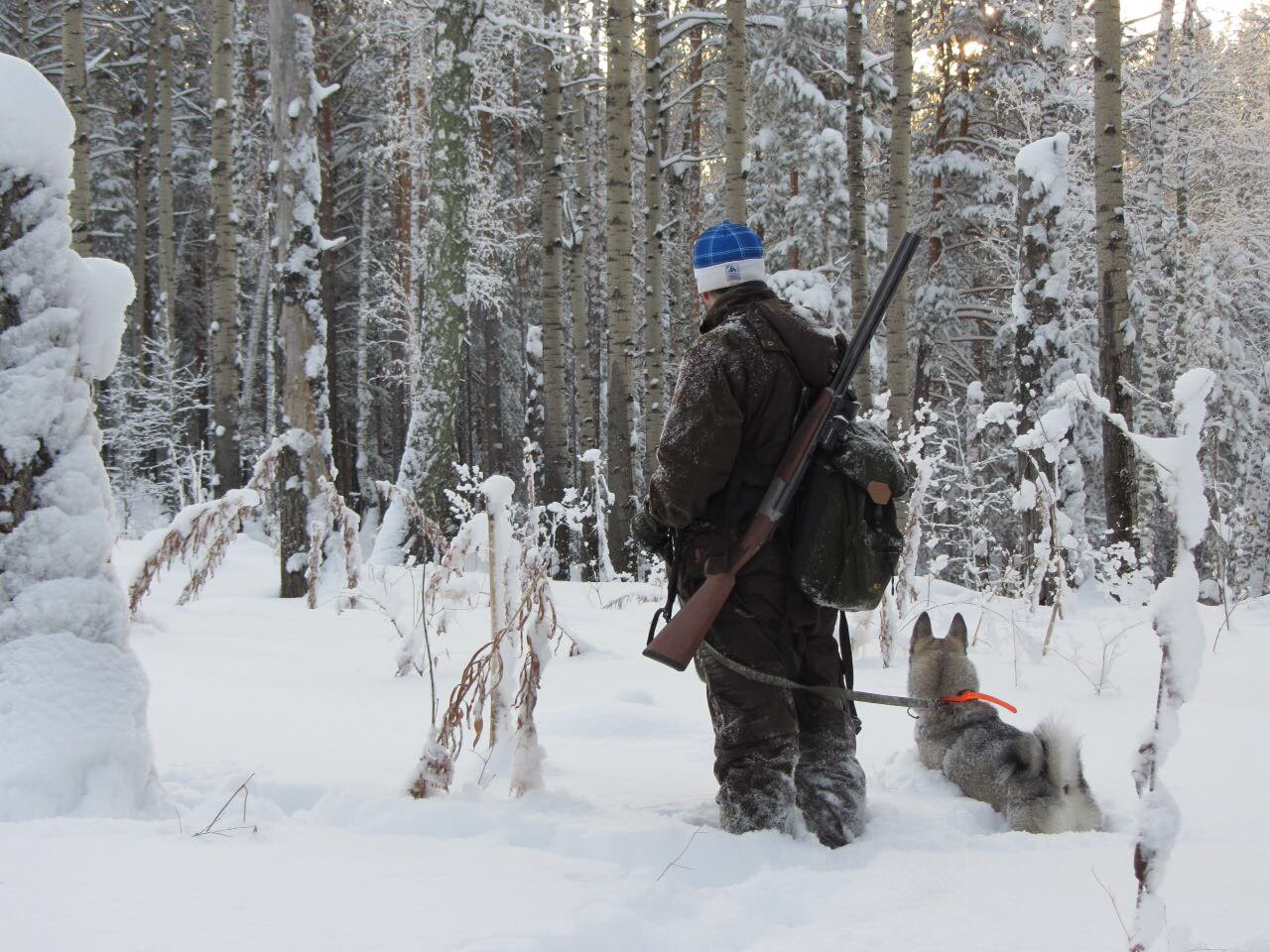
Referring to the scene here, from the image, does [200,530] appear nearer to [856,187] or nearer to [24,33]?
[856,187]

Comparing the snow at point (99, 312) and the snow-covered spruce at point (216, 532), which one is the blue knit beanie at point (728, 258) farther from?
the snow-covered spruce at point (216, 532)

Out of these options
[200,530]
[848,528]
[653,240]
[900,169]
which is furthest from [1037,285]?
[200,530]

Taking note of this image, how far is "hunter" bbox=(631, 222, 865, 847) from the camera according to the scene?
2875 millimetres

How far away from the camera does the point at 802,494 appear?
2967 millimetres

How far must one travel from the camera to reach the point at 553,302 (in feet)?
47.8

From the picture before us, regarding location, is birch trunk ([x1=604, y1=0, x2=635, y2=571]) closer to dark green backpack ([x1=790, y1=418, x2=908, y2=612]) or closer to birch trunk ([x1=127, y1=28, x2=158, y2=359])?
dark green backpack ([x1=790, y1=418, x2=908, y2=612])

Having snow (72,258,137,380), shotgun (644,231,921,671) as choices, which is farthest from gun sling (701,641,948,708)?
snow (72,258,137,380)

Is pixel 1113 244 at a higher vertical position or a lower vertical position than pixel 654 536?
higher

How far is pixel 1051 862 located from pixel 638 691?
7.66ft

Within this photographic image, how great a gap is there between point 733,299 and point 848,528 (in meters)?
0.84

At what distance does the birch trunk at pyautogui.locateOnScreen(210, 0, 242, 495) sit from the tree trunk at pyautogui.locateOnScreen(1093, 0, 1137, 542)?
11.0 m

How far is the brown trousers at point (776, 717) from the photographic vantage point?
9.31ft

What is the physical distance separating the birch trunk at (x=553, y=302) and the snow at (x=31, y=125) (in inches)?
453

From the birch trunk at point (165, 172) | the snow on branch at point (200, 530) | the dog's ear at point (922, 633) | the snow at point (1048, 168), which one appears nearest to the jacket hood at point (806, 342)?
the dog's ear at point (922, 633)
